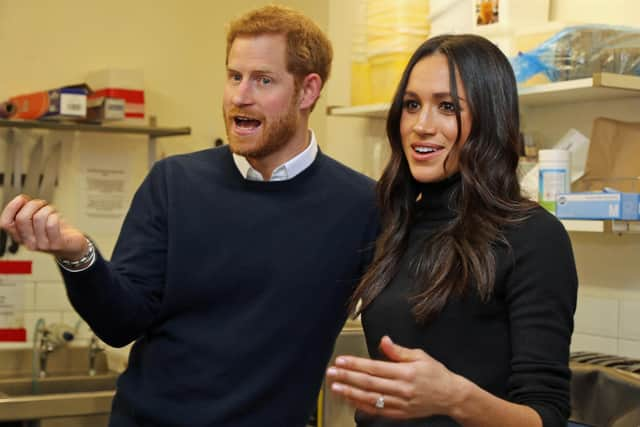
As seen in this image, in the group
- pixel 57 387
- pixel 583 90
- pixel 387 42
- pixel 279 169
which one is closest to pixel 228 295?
pixel 279 169

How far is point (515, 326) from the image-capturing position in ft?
4.90

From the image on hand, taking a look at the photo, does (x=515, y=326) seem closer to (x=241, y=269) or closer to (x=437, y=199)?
(x=437, y=199)

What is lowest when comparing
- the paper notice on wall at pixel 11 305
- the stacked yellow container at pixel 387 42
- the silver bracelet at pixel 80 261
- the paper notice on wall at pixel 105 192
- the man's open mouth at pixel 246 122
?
the paper notice on wall at pixel 11 305

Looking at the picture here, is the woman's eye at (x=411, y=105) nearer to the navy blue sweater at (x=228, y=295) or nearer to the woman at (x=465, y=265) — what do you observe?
the woman at (x=465, y=265)

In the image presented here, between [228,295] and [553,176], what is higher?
[553,176]

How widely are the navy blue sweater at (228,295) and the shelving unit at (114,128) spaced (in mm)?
1539

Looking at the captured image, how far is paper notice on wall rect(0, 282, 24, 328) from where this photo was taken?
3.49 meters

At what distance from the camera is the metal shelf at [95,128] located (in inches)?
133

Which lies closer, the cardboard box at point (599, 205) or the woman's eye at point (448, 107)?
the woman's eye at point (448, 107)

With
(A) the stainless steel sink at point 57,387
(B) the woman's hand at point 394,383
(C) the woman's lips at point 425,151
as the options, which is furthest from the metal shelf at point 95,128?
(B) the woman's hand at point 394,383

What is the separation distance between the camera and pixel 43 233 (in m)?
1.61

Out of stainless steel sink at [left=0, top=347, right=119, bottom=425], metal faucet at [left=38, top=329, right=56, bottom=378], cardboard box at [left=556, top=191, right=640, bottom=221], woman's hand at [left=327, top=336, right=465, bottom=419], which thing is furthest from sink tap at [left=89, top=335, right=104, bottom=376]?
woman's hand at [left=327, top=336, right=465, bottom=419]

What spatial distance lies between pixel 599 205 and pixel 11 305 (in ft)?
6.91

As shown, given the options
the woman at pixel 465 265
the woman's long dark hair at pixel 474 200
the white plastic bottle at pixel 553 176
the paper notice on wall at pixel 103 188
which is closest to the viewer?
the woman at pixel 465 265
